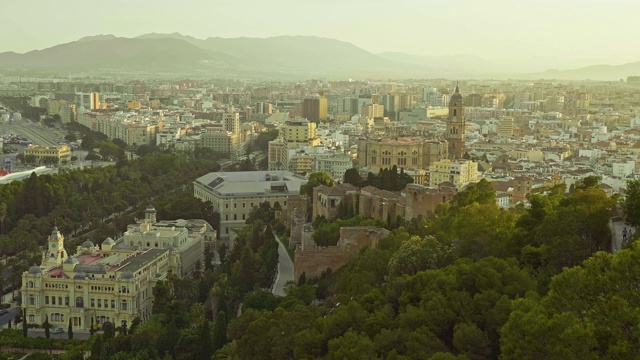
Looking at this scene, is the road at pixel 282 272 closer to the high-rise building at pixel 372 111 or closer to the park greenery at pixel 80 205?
the park greenery at pixel 80 205

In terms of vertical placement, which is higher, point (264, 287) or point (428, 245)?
point (428, 245)

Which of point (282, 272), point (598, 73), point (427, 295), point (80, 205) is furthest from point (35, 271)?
point (598, 73)

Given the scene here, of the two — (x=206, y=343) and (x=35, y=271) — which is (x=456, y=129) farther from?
(x=206, y=343)

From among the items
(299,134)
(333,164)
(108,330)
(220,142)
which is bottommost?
(108,330)

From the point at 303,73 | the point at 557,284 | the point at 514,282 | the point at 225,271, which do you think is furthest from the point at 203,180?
the point at 303,73

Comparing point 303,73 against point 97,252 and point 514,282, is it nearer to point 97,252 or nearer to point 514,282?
point 97,252

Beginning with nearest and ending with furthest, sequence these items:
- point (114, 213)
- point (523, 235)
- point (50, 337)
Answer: point (523, 235)
point (50, 337)
point (114, 213)

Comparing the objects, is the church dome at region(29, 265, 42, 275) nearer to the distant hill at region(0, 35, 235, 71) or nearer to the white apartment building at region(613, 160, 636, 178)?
the white apartment building at region(613, 160, 636, 178)
